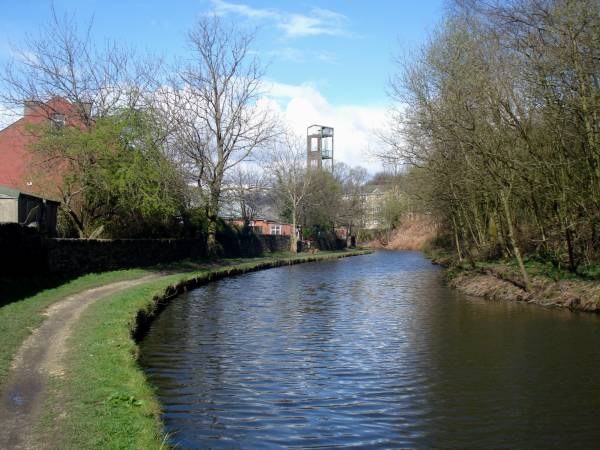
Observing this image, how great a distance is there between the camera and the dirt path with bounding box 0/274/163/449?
6.25 m

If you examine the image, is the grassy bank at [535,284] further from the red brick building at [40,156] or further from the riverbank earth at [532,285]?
the red brick building at [40,156]

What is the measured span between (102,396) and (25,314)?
6688 mm

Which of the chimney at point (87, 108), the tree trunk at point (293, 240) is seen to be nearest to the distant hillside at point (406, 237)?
the tree trunk at point (293, 240)

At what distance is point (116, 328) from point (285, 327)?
465cm

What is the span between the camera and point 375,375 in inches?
415

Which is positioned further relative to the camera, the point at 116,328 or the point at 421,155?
the point at 421,155

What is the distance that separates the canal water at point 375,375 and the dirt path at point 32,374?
1.55m

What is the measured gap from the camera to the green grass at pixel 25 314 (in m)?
9.72

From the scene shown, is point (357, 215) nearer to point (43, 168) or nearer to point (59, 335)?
point (43, 168)

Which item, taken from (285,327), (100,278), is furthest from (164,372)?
(100,278)

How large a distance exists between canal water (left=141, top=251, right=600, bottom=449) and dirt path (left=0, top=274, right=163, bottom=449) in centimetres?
155

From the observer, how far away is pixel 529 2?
17047 millimetres

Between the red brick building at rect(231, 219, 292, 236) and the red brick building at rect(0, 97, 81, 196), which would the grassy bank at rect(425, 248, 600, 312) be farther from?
the red brick building at rect(231, 219, 292, 236)

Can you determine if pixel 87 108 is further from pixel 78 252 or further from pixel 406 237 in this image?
pixel 406 237
